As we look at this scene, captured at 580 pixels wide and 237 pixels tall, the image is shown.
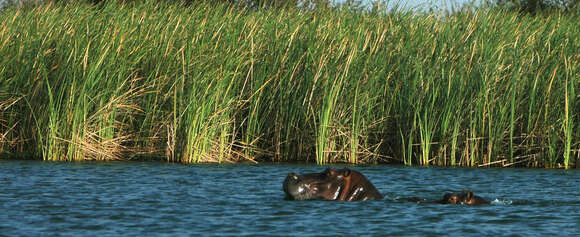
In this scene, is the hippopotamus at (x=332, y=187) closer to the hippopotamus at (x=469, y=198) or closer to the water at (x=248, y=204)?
the water at (x=248, y=204)

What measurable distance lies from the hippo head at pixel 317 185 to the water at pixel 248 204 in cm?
10

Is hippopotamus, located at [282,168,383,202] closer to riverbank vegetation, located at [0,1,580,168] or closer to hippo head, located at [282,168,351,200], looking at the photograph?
hippo head, located at [282,168,351,200]

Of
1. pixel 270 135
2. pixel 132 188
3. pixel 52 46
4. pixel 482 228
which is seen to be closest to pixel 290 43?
pixel 270 135

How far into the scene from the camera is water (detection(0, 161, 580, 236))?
28.1 ft

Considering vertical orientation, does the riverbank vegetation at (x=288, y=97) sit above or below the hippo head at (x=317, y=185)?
above

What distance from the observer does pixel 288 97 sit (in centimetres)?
1485

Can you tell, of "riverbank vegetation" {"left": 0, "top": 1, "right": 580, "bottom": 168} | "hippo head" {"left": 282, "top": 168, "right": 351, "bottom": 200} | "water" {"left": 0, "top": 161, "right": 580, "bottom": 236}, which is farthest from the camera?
"riverbank vegetation" {"left": 0, "top": 1, "right": 580, "bottom": 168}

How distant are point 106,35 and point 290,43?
9.25ft

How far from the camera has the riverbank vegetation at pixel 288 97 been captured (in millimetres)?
14289

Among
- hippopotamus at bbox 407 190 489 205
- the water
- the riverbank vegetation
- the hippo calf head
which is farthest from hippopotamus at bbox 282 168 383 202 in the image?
the riverbank vegetation

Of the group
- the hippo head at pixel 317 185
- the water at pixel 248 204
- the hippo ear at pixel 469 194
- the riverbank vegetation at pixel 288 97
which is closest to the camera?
the water at pixel 248 204

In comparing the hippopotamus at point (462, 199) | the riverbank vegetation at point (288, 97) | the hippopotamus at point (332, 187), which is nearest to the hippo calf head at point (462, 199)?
the hippopotamus at point (462, 199)

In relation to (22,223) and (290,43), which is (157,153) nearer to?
(290,43)

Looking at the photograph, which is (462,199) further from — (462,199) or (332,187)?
(332,187)
